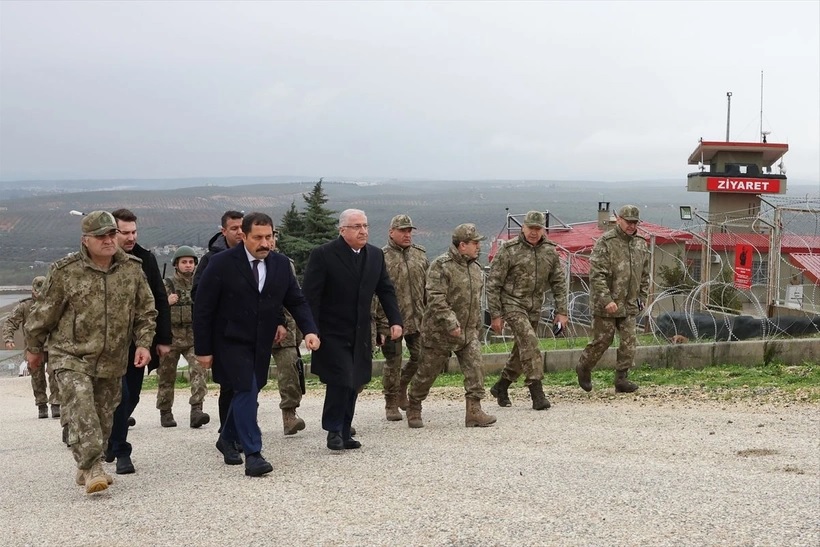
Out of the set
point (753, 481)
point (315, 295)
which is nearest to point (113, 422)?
point (315, 295)

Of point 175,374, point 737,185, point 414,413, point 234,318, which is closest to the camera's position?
point 234,318

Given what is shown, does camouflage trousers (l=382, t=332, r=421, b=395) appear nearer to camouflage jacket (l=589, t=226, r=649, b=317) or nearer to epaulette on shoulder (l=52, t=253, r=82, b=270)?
camouflage jacket (l=589, t=226, r=649, b=317)

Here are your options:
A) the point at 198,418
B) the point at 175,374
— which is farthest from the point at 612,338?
the point at 175,374

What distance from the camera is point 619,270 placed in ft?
38.7

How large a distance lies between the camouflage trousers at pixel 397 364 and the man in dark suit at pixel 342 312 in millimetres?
1948

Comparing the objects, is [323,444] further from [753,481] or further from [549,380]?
[549,380]

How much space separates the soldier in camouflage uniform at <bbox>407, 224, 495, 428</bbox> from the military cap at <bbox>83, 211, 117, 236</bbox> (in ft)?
11.3

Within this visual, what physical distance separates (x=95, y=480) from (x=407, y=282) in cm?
446

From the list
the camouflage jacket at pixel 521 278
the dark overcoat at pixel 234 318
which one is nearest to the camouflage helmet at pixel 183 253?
the camouflage jacket at pixel 521 278

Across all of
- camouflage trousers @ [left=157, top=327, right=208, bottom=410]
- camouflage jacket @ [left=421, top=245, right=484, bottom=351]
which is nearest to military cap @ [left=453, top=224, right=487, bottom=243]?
camouflage jacket @ [left=421, top=245, right=484, bottom=351]

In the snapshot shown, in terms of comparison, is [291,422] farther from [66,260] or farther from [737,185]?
[737,185]

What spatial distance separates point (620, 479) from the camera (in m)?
7.39

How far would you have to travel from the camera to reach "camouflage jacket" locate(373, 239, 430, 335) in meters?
11.1

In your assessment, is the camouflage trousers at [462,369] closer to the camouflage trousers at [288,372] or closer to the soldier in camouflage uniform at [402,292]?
the soldier in camouflage uniform at [402,292]
